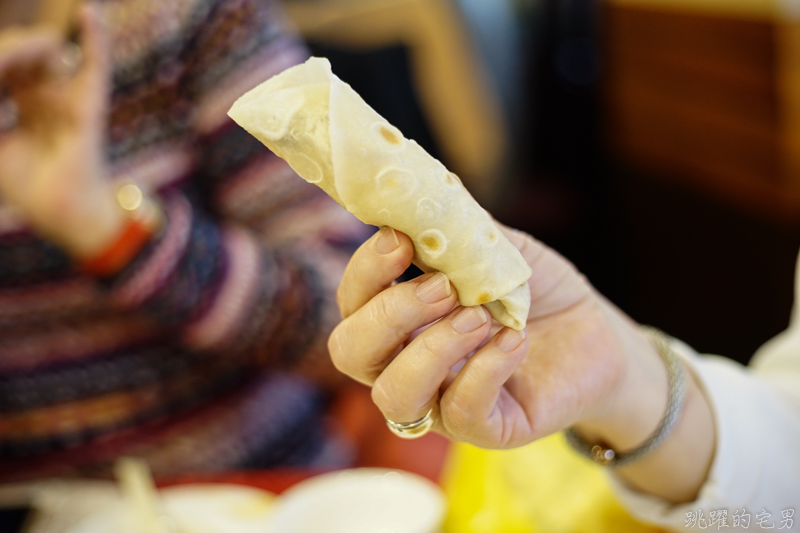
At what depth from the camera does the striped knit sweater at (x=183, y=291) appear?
1177 millimetres

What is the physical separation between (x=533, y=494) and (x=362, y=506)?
25 cm

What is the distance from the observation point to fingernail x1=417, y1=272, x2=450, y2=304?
601mm

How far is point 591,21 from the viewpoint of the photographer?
13.1 feet

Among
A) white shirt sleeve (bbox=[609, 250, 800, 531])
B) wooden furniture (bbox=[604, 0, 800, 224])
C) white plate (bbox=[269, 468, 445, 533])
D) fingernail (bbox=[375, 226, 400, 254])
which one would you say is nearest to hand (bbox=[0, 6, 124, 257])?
white plate (bbox=[269, 468, 445, 533])

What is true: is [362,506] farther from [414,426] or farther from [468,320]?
[468,320]

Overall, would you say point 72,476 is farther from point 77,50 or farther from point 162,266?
point 77,50

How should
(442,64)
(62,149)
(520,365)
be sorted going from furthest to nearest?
(442,64)
(62,149)
(520,365)

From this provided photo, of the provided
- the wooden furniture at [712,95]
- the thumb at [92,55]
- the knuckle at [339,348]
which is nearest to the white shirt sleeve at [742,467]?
the knuckle at [339,348]

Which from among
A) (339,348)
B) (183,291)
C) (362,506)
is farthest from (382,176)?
(183,291)

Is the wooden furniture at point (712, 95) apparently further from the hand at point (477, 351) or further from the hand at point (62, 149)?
the hand at point (62, 149)

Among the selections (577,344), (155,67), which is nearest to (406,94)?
(155,67)

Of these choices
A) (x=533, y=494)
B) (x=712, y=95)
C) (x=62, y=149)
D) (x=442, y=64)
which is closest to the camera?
(x=533, y=494)

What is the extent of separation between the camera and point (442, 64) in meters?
3.52

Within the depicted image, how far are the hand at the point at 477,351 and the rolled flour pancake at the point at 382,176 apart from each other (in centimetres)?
3
